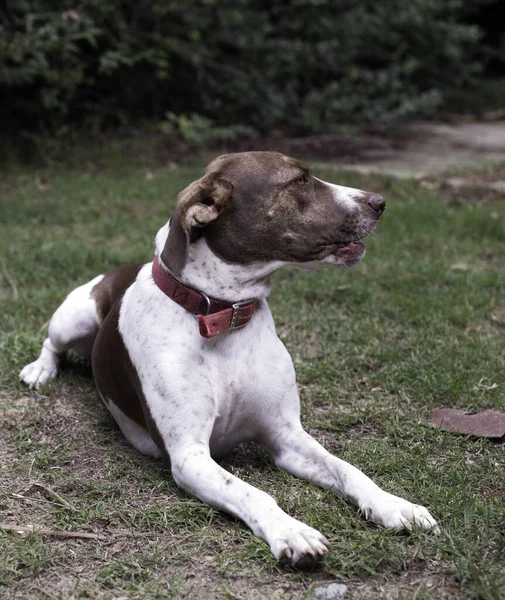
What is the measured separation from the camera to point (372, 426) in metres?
3.67

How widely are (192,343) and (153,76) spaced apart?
726cm

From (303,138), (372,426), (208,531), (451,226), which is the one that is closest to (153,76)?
(303,138)

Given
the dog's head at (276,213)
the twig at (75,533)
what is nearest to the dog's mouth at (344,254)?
the dog's head at (276,213)

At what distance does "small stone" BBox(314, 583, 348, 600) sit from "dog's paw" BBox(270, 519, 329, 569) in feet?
0.29

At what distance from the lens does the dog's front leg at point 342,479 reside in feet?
8.99

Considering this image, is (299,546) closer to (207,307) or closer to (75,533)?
(75,533)

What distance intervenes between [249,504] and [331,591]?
43 centimetres

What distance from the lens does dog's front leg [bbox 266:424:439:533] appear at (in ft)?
8.99

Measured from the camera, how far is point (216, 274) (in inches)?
124

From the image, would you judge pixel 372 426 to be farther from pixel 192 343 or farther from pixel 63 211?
pixel 63 211

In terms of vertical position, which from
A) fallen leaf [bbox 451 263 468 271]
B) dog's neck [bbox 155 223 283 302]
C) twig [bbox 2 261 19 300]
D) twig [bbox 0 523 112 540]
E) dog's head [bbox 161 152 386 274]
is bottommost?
twig [bbox 2 261 19 300]

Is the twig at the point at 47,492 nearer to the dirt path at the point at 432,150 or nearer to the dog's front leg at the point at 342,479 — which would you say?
the dog's front leg at the point at 342,479

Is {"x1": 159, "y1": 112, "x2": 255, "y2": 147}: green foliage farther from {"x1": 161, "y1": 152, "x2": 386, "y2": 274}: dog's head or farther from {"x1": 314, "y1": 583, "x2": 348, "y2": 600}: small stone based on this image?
{"x1": 314, "y1": 583, "x2": 348, "y2": 600}: small stone

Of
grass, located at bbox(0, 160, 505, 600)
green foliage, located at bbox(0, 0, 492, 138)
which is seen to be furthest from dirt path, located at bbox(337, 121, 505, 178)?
grass, located at bbox(0, 160, 505, 600)
